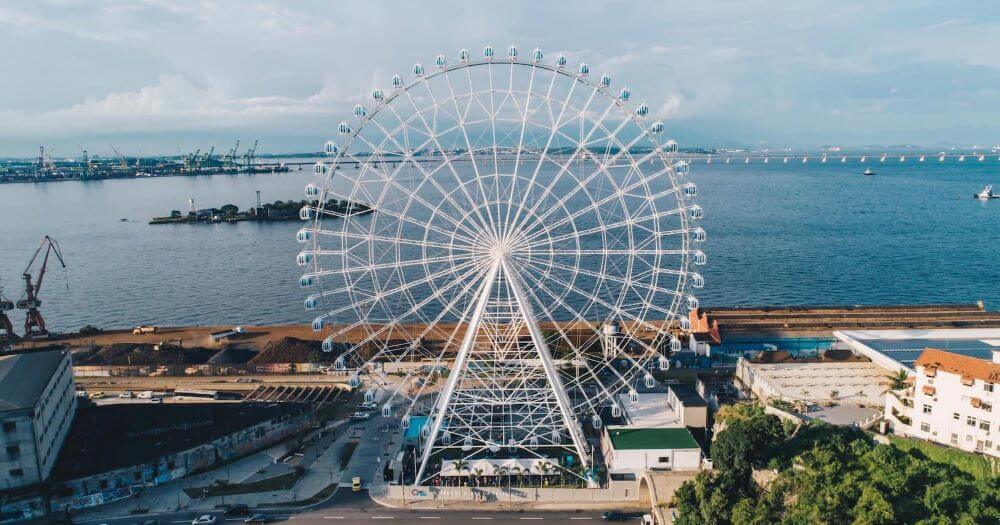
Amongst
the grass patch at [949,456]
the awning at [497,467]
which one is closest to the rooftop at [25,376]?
the awning at [497,467]

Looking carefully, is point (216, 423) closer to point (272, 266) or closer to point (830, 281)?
point (272, 266)

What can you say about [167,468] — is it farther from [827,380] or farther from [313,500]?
[827,380]

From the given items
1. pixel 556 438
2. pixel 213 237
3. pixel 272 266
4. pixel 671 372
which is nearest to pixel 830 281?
pixel 671 372

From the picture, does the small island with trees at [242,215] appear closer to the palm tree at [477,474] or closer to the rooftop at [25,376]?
the rooftop at [25,376]

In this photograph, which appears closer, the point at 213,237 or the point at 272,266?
the point at 272,266

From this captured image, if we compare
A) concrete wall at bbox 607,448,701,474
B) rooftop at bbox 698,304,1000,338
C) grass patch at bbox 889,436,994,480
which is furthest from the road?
rooftop at bbox 698,304,1000,338

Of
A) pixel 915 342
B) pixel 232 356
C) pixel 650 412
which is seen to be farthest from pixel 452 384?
pixel 915 342

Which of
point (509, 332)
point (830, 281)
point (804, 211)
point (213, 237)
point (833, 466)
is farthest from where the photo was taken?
point (804, 211)
